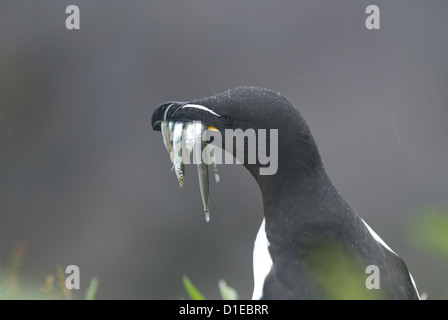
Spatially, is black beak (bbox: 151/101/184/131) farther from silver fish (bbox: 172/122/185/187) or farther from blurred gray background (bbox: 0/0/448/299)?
blurred gray background (bbox: 0/0/448/299)

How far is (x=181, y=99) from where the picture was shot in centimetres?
851

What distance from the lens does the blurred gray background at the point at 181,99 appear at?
26.9 feet

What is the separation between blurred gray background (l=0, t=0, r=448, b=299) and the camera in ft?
26.9

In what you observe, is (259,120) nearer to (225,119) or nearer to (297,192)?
(225,119)

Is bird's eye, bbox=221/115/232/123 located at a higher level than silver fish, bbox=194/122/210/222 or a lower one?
higher

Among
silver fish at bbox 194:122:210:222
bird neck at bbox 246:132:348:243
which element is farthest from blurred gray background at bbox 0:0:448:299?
bird neck at bbox 246:132:348:243

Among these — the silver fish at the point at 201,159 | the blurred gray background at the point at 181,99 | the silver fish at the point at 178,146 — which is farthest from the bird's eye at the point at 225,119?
the blurred gray background at the point at 181,99

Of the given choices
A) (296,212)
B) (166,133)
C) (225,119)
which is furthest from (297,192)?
(166,133)

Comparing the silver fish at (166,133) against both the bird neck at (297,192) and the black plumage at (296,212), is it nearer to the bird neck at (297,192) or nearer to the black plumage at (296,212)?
the black plumage at (296,212)

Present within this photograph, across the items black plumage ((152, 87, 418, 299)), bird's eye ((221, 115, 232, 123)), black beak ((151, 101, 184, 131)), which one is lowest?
black plumage ((152, 87, 418, 299))

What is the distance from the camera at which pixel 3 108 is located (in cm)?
926

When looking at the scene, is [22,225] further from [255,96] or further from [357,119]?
[255,96]
